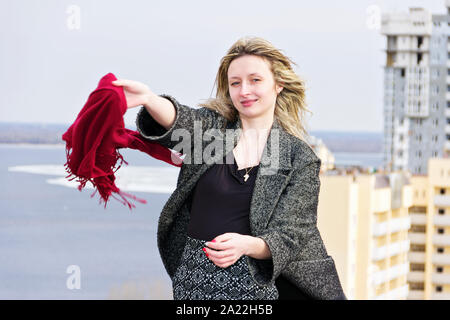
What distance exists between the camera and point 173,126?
4.17ft

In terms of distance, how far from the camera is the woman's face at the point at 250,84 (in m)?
1.34

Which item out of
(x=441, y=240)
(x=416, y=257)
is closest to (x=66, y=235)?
(x=416, y=257)

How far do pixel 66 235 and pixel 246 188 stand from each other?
87.6 ft

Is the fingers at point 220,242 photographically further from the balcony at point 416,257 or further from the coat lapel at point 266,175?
the balcony at point 416,257

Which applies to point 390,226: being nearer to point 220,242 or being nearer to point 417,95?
point 417,95

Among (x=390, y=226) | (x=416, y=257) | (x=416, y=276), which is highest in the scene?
(x=390, y=226)

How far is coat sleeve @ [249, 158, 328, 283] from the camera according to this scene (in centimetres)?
127

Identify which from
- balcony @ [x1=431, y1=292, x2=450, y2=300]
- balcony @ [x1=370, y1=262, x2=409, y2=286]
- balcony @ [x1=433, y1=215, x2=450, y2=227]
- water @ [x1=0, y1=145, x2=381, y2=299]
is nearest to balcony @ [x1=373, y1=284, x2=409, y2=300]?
balcony @ [x1=370, y1=262, x2=409, y2=286]

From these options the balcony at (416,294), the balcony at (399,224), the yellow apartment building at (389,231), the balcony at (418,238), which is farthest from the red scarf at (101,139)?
the balcony at (416,294)

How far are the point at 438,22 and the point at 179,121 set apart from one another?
32.8 metres

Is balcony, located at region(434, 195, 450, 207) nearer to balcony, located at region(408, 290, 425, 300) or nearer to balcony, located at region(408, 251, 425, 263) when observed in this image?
balcony, located at region(408, 251, 425, 263)

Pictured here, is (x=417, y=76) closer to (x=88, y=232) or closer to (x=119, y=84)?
(x=88, y=232)

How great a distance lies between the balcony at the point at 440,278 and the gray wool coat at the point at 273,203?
83.8ft
